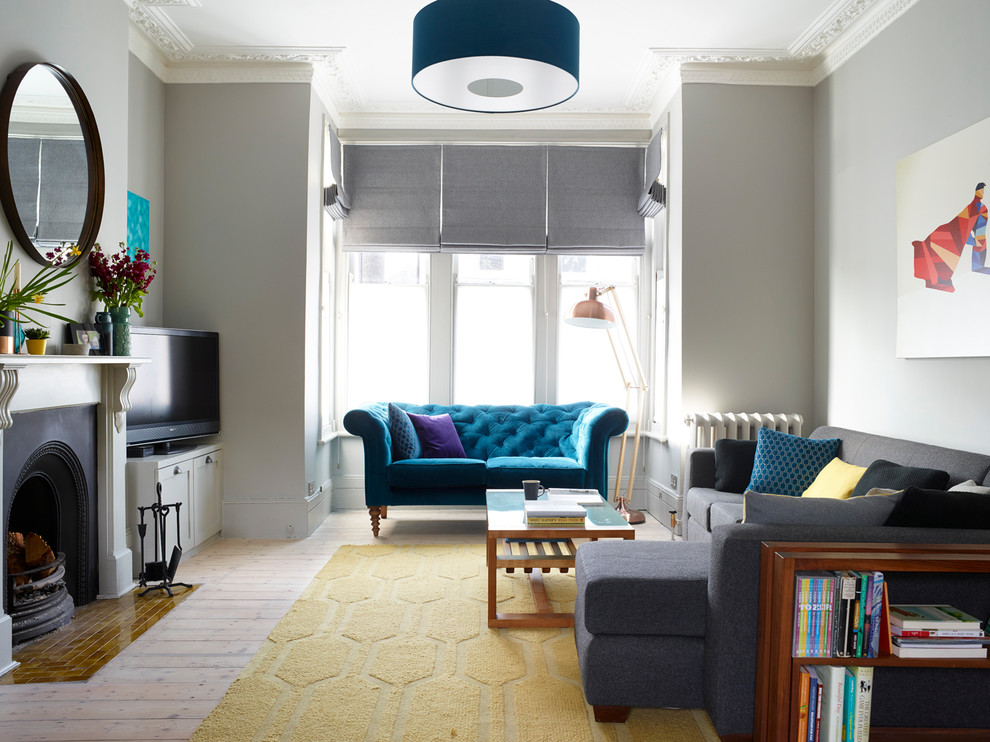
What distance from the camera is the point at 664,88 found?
16.8ft

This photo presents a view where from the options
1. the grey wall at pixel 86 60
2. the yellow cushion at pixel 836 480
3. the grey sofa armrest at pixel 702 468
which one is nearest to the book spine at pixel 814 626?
the yellow cushion at pixel 836 480

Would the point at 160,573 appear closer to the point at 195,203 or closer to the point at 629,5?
the point at 195,203

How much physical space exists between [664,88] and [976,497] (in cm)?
387

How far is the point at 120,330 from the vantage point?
3.45 m

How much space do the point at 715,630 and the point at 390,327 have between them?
4.17m

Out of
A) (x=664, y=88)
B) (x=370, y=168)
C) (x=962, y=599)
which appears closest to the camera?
(x=962, y=599)

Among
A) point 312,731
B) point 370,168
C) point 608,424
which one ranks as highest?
point 370,168

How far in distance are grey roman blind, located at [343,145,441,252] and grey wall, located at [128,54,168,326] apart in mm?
1413

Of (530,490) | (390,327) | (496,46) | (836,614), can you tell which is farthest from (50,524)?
(836,614)

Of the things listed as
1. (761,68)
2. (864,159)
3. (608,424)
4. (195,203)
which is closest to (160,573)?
(195,203)

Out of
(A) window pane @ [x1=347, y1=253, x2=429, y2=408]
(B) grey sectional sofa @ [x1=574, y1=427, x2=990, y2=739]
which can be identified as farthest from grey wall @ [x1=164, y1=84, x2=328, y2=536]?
(B) grey sectional sofa @ [x1=574, y1=427, x2=990, y2=739]

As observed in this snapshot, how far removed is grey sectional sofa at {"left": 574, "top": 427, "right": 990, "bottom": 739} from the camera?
2.05 m

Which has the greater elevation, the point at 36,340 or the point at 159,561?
the point at 36,340

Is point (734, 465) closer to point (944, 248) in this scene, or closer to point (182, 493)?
point (944, 248)
